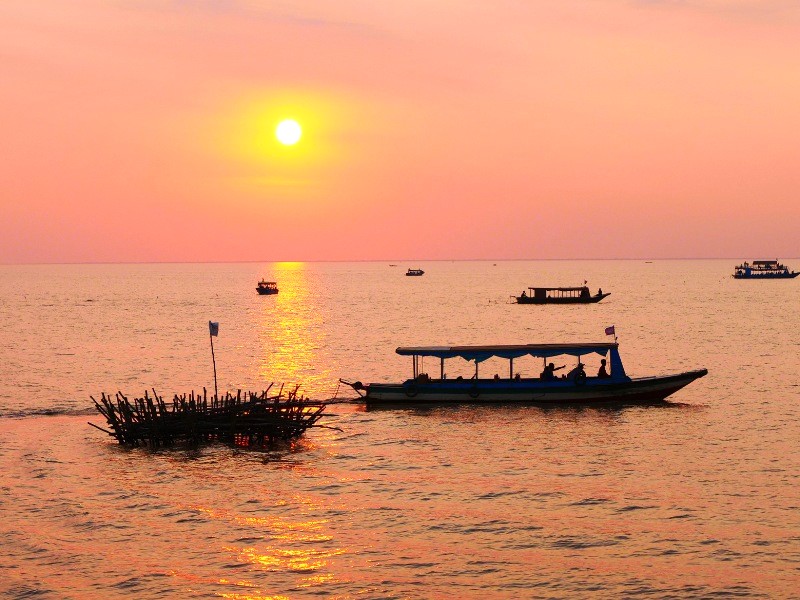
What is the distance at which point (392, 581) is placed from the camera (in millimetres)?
23516

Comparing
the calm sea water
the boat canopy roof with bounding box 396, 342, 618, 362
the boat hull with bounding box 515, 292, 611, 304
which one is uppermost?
the boat hull with bounding box 515, 292, 611, 304

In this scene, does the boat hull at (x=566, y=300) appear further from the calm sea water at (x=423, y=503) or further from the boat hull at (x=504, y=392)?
the boat hull at (x=504, y=392)

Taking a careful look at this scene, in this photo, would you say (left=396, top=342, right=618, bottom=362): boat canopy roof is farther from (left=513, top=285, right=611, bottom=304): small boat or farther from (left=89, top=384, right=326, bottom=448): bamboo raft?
(left=513, top=285, right=611, bottom=304): small boat

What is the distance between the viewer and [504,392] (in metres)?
48.0

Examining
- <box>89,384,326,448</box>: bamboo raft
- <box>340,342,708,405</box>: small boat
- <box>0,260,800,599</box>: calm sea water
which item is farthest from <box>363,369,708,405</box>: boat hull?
<box>89,384,326,448</box>: bamboo raft

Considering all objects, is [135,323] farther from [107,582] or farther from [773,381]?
[107,582]

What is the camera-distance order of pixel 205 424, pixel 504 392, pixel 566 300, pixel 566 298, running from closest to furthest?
pixel 205 424
pixel 504 392
pixel 566 300
pixel 566 298

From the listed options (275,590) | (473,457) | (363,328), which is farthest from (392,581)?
(363,328)

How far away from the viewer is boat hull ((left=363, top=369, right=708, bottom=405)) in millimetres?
47969

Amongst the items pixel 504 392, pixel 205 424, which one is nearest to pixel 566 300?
pixel 504 392

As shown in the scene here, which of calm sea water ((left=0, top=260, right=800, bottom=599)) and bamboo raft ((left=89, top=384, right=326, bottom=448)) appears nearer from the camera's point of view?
calm sea water ((left=0, top=260, right=800, bottom=599))

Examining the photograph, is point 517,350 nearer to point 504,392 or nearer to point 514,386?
→ point 514,386

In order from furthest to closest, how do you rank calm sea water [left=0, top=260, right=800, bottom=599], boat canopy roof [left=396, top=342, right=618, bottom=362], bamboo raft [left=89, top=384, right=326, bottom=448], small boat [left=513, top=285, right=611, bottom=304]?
small boat [left=513, top=285, right=611, bottom=304]
boat canopy roof [left=396, top=342, right=618, bottom=362]
bamboo raft [left=89, top=384, right=326, bottom=448]
calm sea water [left=0, top=260, right=800, bottom=599]

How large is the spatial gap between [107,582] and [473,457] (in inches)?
665
